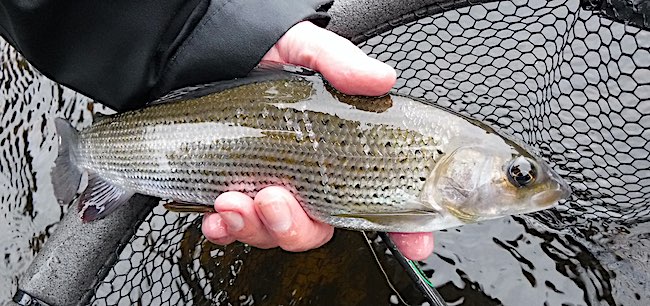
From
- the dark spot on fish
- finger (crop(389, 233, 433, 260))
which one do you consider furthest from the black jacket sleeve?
finger (crop(389, 233, 433, 260))

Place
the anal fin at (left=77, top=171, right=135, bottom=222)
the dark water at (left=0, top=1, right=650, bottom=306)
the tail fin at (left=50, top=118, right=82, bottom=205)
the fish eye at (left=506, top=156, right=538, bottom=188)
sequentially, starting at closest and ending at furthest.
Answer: the fish eye at (left=506, top=156, right=538, bottom=188), the anal fin at (left=77, top=171, right=135, bottom=222), the tail fin at (left=50, top=118, right=82, bottom=205), the dark water at (left=0, top=1, right=650, bottom=306)

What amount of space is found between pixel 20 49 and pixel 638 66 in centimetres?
344

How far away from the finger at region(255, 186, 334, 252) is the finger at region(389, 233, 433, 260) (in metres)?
0.39

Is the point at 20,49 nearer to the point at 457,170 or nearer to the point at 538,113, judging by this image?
the point at 457,170

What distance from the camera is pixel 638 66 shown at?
4043mm

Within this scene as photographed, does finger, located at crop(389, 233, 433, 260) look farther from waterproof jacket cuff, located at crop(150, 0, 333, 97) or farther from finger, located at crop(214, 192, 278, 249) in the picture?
waterproof jacket cuff, located at crop(150, 0, 333, 97)

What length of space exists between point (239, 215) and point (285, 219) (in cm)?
20

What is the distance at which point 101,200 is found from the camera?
3.04 metres

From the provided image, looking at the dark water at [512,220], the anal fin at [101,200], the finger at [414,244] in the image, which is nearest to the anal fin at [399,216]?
the finger at [414,244]

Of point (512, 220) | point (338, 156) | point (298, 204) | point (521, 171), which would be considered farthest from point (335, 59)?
point (512, 220)

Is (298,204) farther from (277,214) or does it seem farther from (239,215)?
(239,215)

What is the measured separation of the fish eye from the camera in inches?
96.4

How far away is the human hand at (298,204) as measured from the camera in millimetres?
2564

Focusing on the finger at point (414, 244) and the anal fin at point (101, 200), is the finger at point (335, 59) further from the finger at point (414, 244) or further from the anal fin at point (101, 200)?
the anal fin at point (101, 200)
